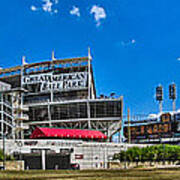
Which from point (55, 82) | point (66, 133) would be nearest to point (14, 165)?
point (66, 133)

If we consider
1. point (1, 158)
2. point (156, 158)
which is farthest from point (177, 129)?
point (1, 158)

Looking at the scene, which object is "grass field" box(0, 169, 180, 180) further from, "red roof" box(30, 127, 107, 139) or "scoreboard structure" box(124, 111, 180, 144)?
"scoreboard structure" box(124, 111, 180, 144)

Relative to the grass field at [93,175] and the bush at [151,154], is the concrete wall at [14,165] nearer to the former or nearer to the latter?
the bush at [151,154]

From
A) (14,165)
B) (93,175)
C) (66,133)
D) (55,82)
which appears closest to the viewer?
(93,175)

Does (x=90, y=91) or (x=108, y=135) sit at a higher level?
(x=90, y=91)

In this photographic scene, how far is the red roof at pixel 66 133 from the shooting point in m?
104

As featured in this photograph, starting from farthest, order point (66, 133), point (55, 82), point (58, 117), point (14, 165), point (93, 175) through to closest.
Result: 1. point (55, 82)
2. point (58, 117)
3. point (66, 133)
4. point (14, 165)
5. point (93, 175)

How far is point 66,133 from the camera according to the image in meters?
111

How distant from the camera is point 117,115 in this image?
4899 inches

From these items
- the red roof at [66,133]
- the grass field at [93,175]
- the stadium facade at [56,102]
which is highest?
the stadium facade at [56,102]

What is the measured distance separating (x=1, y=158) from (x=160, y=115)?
327ft

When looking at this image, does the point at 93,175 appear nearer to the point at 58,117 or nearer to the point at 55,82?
the point at 58,117

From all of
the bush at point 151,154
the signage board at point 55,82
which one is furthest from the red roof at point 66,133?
the bush at point 151,154

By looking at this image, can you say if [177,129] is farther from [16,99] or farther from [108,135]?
[16,99]
